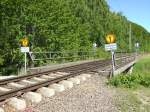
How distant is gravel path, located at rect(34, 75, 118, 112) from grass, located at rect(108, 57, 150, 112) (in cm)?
33

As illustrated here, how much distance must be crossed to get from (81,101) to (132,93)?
10.3ft

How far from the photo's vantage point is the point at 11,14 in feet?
111

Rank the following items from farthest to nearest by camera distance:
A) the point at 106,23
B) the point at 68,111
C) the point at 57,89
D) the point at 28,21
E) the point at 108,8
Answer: the point at 108,8 → the point at 106,23 → the point at 28,21 → the point at 57,89 → the point at 68,111

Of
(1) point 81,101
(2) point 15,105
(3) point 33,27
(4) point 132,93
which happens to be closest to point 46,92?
(1) point 81,101

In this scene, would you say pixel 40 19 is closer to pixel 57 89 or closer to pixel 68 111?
pixel 57 89

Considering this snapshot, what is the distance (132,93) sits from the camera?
15.0m

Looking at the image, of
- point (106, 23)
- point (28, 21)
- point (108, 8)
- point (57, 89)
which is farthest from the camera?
point (108, 8)

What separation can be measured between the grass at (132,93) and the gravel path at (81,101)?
33cm

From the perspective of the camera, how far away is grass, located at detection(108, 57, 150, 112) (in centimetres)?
1216

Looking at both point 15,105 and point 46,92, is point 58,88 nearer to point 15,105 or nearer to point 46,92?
point 46,92

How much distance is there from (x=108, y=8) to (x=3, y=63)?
4921 cm

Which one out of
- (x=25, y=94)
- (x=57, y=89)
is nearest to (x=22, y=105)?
(x=25, y=94)

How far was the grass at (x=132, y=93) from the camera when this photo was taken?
12.2m

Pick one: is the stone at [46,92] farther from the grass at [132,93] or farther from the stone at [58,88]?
the grass at [132,93]
